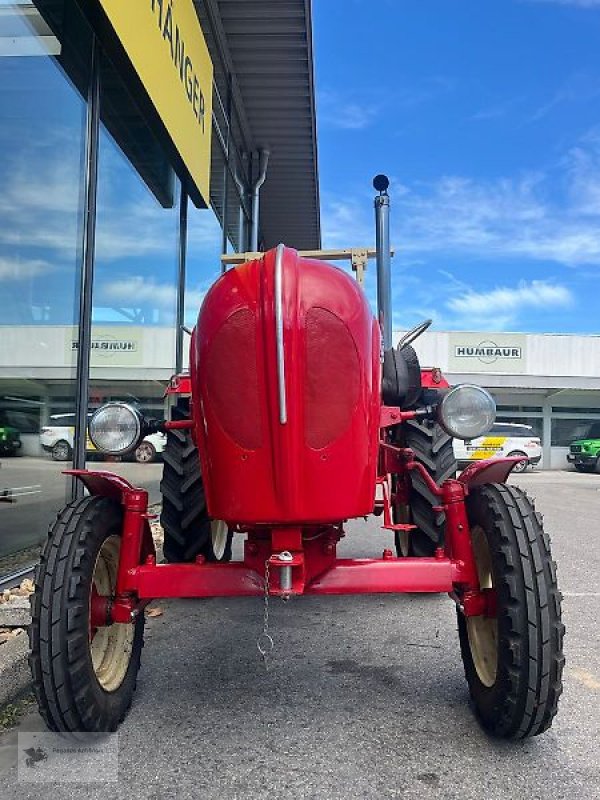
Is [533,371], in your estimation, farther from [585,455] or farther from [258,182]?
[258,182]

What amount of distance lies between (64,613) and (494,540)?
59.7 inches

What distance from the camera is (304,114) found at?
32.3ft

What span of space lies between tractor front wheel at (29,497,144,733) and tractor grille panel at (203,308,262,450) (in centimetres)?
68

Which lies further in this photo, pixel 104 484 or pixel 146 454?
pixel 146 454

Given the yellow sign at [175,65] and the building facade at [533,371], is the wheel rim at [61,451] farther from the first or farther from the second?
the building facade at [533,371]

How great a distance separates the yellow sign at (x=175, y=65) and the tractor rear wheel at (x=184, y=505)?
2.60 meters

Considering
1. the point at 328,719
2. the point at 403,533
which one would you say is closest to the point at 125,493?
the point at 328,719

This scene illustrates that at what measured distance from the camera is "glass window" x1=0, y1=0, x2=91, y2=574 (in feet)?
14.5

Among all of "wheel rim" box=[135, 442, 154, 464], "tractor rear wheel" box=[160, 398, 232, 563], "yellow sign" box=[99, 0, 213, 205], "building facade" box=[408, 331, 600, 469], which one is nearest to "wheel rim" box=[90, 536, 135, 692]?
"tractor rear wheel" box=[160, 398, 232, 563]

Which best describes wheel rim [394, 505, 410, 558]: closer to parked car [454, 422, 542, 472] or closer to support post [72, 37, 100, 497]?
support post [72, 37, 100, 497]

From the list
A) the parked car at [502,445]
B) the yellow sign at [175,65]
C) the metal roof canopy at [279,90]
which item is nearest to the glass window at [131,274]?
the yellow sign at [175,65]

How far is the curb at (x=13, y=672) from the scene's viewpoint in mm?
2855

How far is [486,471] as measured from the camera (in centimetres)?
276

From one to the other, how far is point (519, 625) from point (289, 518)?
85cm
